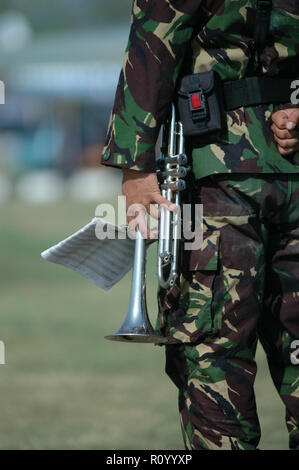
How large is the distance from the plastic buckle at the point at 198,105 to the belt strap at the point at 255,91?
0.23 ft

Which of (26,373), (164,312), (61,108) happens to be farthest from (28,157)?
(164,312)

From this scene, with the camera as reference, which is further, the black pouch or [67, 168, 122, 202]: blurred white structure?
[67, 168, 122, 202]: blurred white structure

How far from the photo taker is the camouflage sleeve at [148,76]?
230cm

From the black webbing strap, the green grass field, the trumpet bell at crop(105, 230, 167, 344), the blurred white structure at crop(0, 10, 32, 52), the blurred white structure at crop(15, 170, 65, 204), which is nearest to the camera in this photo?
the black webbing strap

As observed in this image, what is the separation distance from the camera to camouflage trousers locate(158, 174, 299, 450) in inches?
91.6

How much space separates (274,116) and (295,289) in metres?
0.51

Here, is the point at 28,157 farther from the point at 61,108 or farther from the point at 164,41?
the point at 164,41

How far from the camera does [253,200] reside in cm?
232

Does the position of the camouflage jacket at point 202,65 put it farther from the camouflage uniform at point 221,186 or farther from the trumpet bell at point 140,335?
the trumpet bell at point 140,335

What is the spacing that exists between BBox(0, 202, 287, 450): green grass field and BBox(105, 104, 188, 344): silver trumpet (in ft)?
3.25

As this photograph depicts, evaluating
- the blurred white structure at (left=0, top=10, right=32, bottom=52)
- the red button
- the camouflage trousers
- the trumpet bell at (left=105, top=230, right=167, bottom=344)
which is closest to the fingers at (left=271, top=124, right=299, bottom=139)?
the camouflage trousers

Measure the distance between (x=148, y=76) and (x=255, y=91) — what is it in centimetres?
31

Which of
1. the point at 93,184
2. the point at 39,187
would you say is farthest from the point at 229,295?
the point at 39,187

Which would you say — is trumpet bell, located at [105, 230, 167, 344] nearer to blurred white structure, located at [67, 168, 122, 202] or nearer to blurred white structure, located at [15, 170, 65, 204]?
blurred white structure, located at [15, 170, 65, 204]
